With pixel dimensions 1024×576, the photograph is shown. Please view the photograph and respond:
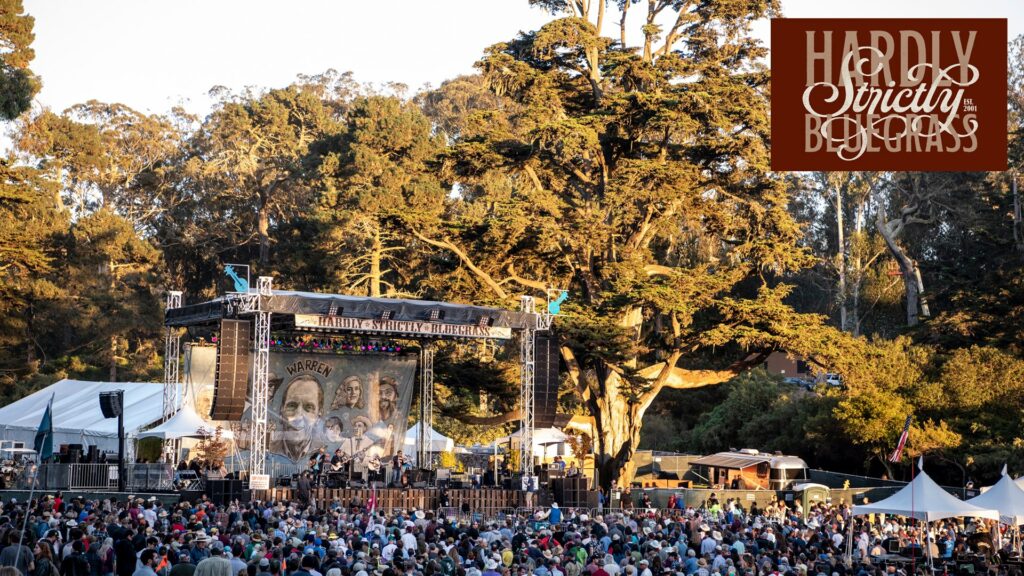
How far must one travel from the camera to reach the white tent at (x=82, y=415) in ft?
109

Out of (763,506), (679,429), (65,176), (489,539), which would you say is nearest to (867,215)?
(679,429)

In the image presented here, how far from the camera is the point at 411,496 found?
90.1 feet

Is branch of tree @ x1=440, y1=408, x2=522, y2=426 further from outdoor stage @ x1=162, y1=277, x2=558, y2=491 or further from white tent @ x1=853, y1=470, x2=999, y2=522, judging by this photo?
white tent @ x1=853, y1=470, x2=999, y2=522

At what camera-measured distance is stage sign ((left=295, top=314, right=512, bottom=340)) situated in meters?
28.5

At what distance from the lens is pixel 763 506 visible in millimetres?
30859

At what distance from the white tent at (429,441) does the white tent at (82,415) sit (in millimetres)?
7280

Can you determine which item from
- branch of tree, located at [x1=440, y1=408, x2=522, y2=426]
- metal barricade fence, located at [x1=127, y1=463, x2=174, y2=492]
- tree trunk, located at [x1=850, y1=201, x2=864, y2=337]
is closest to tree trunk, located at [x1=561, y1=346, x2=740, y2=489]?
branch of tree, located at [x1=440, y1=408, x2=522, y2=426]

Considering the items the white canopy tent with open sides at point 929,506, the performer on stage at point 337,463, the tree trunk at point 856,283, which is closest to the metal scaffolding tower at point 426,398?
the performer on stage at point 337,463

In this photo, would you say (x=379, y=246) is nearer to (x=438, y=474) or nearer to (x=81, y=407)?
(x=81, y=407)

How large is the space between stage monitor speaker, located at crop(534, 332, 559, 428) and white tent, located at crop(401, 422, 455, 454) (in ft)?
14.7

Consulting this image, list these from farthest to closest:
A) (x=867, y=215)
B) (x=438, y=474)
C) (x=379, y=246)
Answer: (x=867, y=215)
(x=379, y=246)
(x=438, y=474)

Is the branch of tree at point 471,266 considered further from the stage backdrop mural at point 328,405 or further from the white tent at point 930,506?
the white tent at point 930,506

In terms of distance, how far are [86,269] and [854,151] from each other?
33.5 meters

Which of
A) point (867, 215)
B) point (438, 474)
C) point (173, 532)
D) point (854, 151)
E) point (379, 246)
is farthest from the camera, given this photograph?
point (867, 215)
